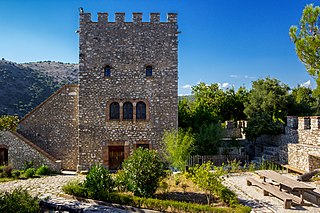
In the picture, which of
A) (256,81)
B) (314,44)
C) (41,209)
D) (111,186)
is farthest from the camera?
(256,81)

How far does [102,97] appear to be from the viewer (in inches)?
652

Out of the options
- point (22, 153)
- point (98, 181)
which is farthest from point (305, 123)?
point (22, 153)

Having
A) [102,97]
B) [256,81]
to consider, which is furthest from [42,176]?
[256,81]

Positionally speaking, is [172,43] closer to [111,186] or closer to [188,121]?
[188,121]

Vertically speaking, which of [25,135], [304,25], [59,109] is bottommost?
[25,135]

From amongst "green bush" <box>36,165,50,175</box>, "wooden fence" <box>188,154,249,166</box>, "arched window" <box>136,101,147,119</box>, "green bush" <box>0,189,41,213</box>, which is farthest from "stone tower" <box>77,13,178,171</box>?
"green bush" <box>0,189,41,213</box>

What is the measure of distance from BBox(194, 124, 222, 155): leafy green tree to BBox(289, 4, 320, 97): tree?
20.9ft

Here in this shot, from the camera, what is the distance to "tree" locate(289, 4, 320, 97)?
14.0 meters

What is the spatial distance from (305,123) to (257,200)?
27.2ft

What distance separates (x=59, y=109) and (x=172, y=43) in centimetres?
824

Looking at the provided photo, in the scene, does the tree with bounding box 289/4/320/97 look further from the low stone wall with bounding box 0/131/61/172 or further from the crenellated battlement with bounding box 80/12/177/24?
the low stone wall with bounding box 0/131/61/172

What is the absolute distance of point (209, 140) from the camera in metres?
17.8

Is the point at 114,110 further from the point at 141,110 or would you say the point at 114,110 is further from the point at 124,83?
the point at 124,83

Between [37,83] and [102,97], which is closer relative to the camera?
[102,97]
